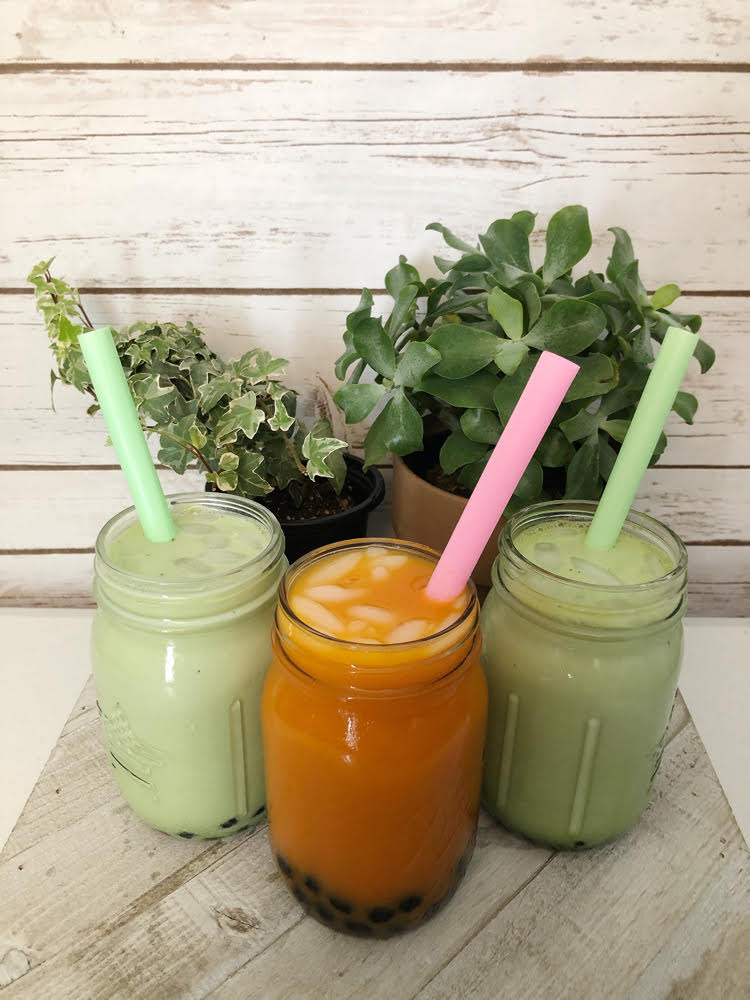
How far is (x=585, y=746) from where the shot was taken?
0.55 meters

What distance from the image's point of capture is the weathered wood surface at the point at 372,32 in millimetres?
687

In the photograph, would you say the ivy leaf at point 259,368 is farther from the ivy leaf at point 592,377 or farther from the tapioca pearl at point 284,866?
the tapioca pearl at point 284,866

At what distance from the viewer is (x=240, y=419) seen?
690 millimetres

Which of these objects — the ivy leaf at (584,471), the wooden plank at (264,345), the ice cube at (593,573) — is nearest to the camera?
the ice cube at (593,573)

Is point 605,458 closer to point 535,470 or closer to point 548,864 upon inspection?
point 535,470

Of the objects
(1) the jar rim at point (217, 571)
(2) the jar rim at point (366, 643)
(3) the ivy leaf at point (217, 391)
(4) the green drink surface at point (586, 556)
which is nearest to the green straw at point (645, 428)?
(4) the green drink surface at point (586, 556)

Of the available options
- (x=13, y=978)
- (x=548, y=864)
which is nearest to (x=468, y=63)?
(x=548, y=864)

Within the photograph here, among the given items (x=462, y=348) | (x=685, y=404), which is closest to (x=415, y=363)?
(x=462, y=348)

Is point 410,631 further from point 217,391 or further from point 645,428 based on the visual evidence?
point 217,391

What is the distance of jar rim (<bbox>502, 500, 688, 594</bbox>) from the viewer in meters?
0.50

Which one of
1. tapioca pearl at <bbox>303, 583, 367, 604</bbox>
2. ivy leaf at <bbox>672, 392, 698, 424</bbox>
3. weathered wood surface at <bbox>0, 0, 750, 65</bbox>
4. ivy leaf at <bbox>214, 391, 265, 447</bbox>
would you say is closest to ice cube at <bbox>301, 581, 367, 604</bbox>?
tapioca pearl at <bbox>303, 583, 367, 604</bbox>

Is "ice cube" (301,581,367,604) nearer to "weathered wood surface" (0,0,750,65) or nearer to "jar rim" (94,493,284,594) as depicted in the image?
"jar rim" (94,493,284,594)

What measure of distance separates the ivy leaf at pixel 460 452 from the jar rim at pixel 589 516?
0.08 metres

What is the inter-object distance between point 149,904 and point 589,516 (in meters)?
0.43
